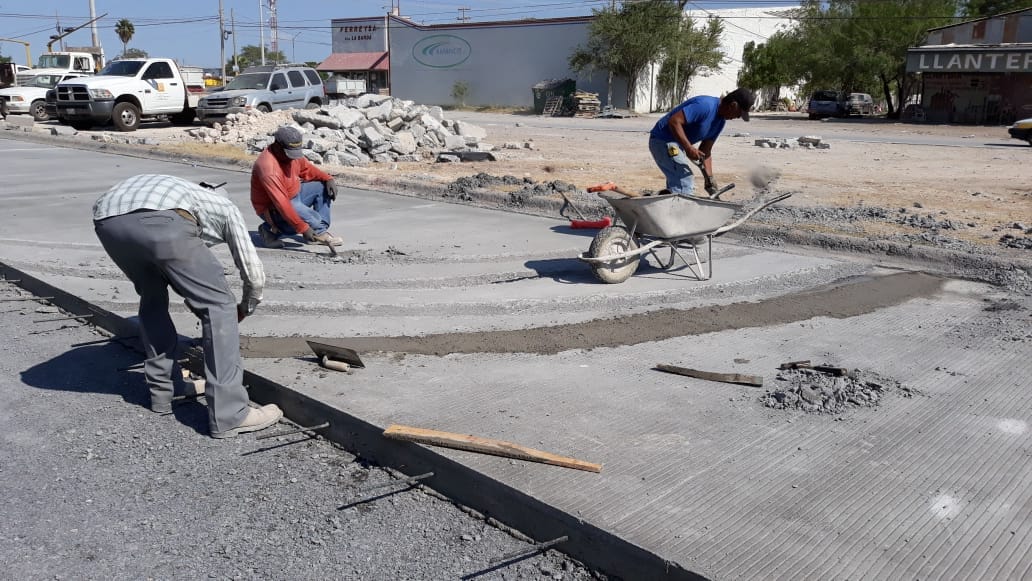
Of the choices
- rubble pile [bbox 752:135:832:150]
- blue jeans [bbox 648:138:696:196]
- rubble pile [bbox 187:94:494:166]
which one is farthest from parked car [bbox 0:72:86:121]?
blue jeans [bbox 648:138:696:196]

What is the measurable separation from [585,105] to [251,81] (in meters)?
25.0

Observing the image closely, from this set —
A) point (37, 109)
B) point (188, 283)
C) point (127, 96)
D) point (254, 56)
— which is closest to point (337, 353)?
point (188, 283)

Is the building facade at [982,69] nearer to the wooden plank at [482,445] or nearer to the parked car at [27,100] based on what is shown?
the parked car at [27,100]

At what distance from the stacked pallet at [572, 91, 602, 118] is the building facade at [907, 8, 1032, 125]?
16303 mm

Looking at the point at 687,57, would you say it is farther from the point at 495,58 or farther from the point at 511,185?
the point at 511,185

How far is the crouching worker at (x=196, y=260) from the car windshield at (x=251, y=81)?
72.1 ft

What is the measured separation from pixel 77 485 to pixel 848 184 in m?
12.7

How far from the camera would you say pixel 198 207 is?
13.3 ft

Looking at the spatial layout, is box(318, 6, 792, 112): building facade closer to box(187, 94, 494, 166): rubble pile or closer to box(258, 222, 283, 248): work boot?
box(187, 94, 494, 166): rubble pile

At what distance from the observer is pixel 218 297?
4078mm

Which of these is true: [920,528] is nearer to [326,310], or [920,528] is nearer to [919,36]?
[326,310]

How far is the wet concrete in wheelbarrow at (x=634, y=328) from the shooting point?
5.49m

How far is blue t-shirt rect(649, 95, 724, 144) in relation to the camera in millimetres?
7863

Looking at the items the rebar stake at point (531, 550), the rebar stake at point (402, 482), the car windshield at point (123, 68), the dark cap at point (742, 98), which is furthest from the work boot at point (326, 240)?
the car windshield at point (123, 68)
